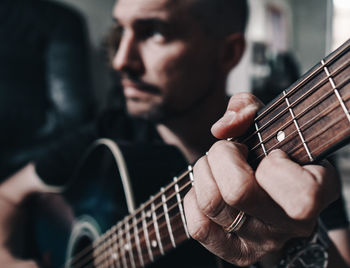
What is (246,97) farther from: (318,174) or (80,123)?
(80,123)

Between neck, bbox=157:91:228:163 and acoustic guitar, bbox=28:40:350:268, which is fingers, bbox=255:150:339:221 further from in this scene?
neck, bbox=157:91:228:163

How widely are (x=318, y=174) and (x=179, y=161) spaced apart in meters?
0.31

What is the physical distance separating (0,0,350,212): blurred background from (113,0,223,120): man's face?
0.36 ft

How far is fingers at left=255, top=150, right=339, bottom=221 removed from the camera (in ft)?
0.84

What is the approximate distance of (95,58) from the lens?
7.30 ft

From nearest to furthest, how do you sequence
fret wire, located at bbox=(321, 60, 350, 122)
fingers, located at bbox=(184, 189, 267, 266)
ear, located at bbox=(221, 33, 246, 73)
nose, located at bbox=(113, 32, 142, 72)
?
1. fret wire, located at bbox=(321, 60, 350, 122)
2. fingers, located at bbox=(184, 189, 267, 266)
3. nose, located at bbox=(113, 32, 142, 72)
4. ear, located at bbox=(221, 33, 246, 73)

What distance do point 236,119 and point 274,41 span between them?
1.29m

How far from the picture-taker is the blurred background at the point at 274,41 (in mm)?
659

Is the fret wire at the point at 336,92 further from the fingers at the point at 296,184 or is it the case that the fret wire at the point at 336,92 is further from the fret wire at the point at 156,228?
the fret wire at the point at 156,228

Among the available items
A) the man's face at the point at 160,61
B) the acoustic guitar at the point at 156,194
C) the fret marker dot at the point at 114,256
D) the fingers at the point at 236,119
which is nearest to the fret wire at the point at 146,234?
the acoustic guitar at the point at 156,194

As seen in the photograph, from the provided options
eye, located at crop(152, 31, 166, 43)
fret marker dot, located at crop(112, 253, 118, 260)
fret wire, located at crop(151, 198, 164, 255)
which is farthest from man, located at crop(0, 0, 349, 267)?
fret marker dot, located at crop(112, 253, 118, 260)

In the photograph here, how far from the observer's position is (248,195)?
0.29m

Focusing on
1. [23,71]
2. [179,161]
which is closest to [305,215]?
[179,161]

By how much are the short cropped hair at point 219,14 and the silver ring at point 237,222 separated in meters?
0.60
